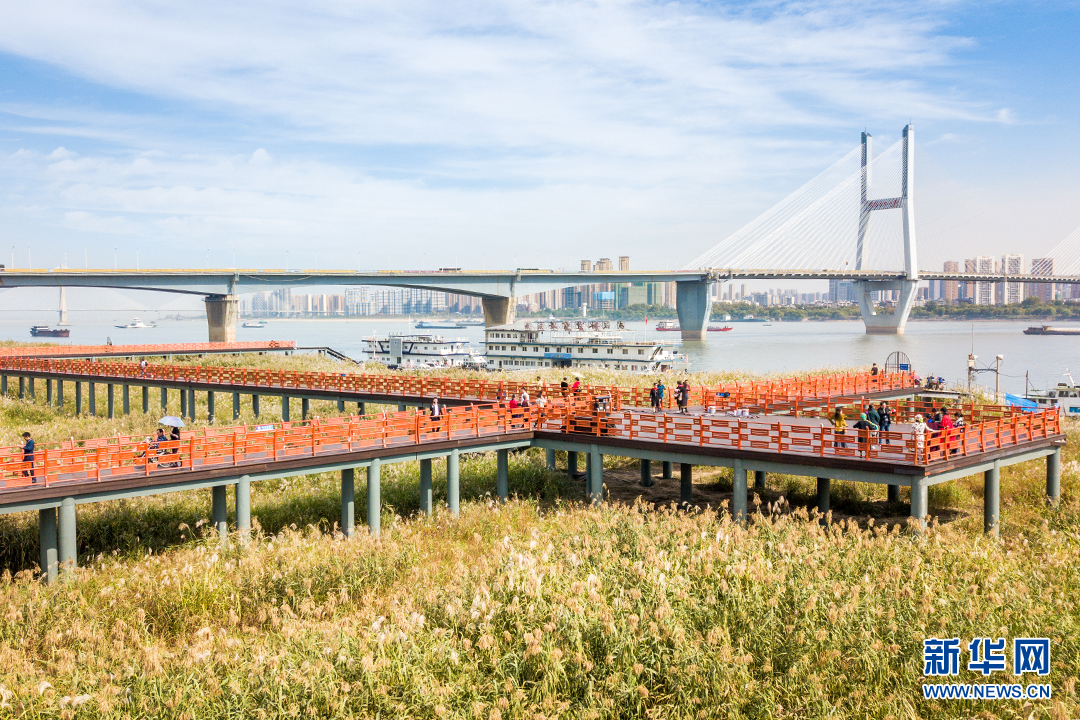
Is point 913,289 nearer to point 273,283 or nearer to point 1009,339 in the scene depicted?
point 1009,339

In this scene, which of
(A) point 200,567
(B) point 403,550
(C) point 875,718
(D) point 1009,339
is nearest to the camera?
(C) point 875,718

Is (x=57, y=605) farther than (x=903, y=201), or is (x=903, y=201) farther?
(x=903, y=201)

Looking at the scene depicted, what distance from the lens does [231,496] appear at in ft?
85.6

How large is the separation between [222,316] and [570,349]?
40789 mm

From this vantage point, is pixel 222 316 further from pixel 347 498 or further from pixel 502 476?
pixel 347 498

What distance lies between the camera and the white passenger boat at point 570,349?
71.4 metres

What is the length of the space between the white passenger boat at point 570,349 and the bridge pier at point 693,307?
43.0 m

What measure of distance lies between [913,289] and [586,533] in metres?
122

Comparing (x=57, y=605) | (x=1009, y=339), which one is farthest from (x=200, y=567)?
(x=1009, y=339)

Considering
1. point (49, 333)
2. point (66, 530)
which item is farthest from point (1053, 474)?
point (49, 333)

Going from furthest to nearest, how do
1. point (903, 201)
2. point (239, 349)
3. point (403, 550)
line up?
1. point (903, 201)
2. point (239, 349)
3. point (403, 550)

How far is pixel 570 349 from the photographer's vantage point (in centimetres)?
7394

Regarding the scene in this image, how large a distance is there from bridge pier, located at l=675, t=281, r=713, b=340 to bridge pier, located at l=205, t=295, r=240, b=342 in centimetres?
6187

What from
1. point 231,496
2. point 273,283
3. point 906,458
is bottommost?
point 231,496
